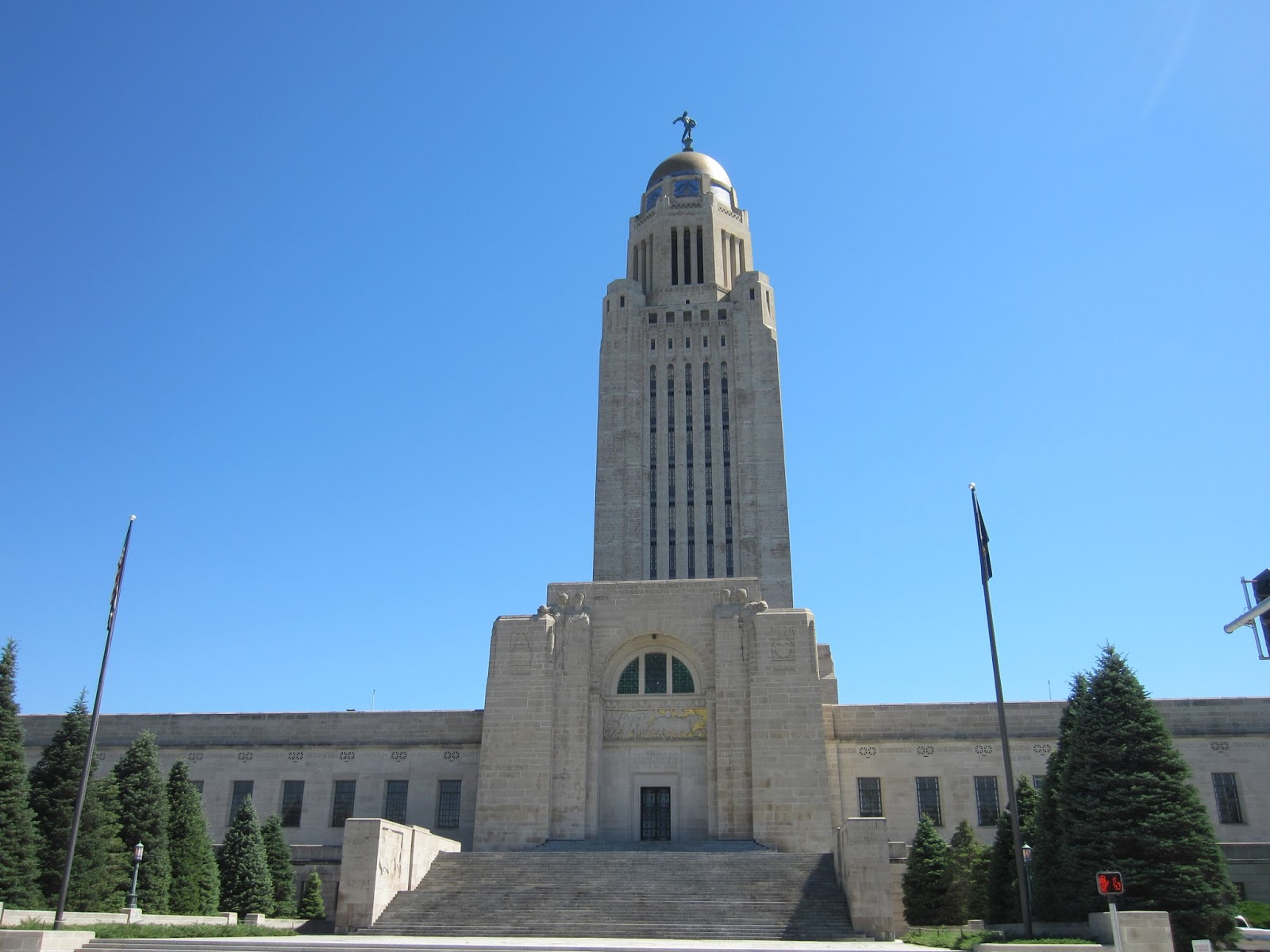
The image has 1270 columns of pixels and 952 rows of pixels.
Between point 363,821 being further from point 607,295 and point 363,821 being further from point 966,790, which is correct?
point 607,295

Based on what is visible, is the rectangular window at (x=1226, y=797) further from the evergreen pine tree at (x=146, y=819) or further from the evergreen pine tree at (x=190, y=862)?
the evergreen pine tree at (x=146, y=819)

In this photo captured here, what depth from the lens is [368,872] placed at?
2348 cm

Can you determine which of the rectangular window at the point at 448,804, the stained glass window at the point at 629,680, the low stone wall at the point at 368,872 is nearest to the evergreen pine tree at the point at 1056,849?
the stained glass window at the point at 629,680

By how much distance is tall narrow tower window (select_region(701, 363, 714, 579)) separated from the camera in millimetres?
44969

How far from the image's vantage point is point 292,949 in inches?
762

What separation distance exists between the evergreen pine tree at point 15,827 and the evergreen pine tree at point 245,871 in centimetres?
513

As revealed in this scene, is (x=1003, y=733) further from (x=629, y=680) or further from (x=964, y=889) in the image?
(x=629, y=680)

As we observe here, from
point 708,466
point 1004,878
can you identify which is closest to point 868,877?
point 1004,878

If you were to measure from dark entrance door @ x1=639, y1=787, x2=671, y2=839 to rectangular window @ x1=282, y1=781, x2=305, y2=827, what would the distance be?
1208cm

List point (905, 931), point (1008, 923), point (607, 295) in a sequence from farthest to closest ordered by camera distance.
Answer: point (607, 295), point (905, 931), point (1008, 923)

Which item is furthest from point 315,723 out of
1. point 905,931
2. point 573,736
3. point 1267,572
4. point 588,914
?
point 1267,572

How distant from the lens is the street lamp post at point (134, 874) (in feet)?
76.4

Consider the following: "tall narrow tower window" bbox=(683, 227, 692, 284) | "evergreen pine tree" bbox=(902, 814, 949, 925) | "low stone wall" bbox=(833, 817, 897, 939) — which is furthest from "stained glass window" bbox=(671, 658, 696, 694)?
"tall narrow tower window" bbox=(683, 227, 692, 284)

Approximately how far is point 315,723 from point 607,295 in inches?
960
